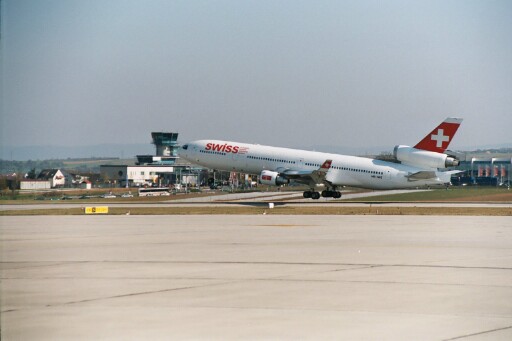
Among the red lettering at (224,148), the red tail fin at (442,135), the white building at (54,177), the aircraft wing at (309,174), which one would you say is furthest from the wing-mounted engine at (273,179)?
the white building at (54,177)

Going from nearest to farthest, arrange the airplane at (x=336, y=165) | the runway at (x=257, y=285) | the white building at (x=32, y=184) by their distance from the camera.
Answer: the runway at (x=257, y=285), the airplane at (x=336, y=165), the white building at (x=32, y=184)

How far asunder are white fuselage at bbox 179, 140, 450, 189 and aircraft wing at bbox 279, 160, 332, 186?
1.07m

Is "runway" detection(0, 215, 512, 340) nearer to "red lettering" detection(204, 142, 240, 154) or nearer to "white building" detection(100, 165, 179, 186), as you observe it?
"red lettering" detection(204, 142, 240, 154)

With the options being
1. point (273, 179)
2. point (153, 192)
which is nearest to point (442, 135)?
point (273, 179)

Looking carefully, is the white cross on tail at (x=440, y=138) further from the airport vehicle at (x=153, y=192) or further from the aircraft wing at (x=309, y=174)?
the airport vehicle at (x=153, y=192)

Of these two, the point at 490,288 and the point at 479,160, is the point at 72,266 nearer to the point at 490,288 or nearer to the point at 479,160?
the point at 490,288

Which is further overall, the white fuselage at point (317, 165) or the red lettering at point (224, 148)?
the red lettering at point (224, 148)

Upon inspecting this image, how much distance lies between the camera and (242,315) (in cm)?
1580

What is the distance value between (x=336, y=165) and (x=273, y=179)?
6709mm

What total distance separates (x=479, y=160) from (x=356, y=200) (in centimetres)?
8603

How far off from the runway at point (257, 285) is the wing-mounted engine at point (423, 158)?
38.5 metres

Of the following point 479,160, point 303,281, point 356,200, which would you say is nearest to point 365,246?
point 303,281

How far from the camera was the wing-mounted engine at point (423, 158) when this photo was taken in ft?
251

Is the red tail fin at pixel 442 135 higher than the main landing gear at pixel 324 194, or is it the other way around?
the red tail fin at pixel 442 135
